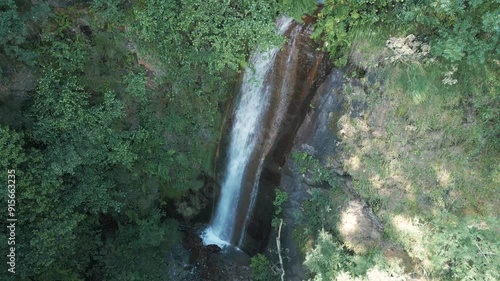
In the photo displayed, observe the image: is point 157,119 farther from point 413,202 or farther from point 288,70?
point 413,202

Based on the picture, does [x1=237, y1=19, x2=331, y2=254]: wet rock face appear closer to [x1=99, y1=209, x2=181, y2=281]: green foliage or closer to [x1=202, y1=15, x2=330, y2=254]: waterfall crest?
[x1=202, y1=15, x2=330, y2=254]: waterfall crest

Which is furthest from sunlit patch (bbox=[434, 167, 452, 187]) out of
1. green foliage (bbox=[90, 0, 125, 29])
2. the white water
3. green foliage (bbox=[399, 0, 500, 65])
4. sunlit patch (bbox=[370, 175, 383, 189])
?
green foliage (bbox=[90, 0, 125, 29])

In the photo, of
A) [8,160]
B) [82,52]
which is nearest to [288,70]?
[82,52]

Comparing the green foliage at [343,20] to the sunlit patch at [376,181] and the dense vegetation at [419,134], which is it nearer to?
the dense vegetation at [419,134]

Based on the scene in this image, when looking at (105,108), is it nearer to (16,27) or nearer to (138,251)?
(16,27)

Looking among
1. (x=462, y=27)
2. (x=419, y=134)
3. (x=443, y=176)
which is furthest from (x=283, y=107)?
(x=462, y=27)
